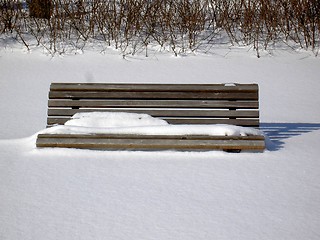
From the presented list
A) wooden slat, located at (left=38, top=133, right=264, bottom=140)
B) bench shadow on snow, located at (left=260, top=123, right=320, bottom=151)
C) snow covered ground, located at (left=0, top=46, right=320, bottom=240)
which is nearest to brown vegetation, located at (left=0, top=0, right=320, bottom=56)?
snow covered ground, located at (left=0, top=46, right=320, bottom=240)

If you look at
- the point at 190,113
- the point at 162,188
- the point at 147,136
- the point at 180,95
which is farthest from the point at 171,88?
the point at 162,188

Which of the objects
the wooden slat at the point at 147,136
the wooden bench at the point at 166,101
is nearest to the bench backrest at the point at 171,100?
the wooden bench at the point at 166,101

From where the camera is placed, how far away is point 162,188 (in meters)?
4.15

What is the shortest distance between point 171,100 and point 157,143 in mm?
549

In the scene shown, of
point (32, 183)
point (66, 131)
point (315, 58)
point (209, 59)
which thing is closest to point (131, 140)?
point (66, 131)

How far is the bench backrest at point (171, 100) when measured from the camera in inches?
203

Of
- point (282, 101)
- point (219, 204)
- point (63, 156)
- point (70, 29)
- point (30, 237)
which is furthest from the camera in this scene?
point (70, 29)

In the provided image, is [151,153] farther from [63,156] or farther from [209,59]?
[209,59]

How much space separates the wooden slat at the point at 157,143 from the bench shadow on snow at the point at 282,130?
551 mm

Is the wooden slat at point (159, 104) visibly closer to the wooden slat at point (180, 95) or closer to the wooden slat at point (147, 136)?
the wooden slat at point (180, 95)

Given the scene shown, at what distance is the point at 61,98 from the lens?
5234mm

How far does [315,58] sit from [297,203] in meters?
5.73

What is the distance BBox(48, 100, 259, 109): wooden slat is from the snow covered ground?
490 mm

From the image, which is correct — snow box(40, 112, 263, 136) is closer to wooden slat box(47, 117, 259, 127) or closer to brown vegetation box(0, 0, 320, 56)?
wooden slat box(47, 117, 259, 127)
